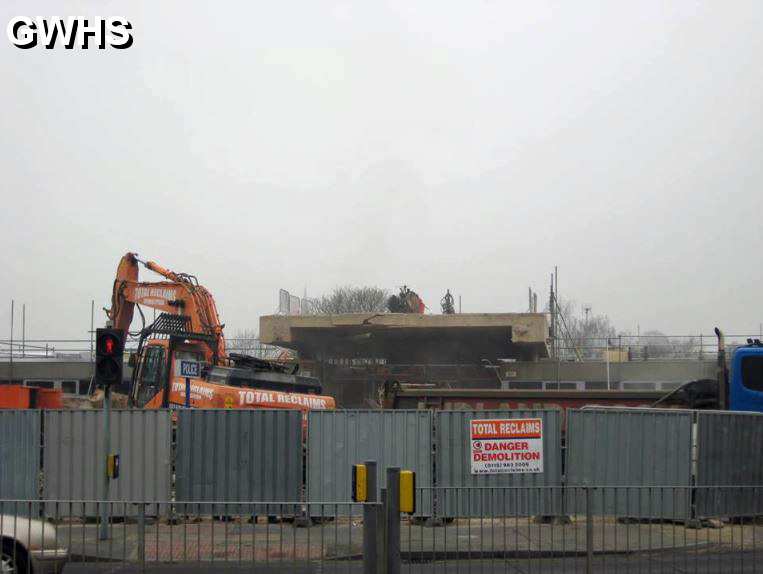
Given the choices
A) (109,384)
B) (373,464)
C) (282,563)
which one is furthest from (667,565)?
(109,384)

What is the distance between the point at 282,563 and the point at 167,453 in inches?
282

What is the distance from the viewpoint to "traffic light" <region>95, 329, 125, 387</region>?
45.5ft

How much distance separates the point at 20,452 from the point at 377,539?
9719 millimetres

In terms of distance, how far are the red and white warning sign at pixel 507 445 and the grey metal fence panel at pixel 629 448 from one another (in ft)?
1.87

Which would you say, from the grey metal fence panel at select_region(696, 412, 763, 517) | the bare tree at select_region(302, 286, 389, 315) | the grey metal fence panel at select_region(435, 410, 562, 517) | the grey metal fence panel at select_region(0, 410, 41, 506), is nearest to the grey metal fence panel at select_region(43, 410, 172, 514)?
the grey metal fence panel at select_region(0, 410, 41, 506)

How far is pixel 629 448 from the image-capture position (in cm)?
1559

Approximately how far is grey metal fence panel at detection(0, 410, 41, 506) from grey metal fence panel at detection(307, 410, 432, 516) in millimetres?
4720

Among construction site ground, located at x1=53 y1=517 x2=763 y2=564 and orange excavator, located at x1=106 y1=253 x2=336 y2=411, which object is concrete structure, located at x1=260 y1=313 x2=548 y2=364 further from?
construction site ground, located at x1=53 y1=517 x2=763 y2=564

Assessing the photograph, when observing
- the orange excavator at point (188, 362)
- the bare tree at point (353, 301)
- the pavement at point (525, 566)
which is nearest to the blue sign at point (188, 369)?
the orange excavator at point (188, 362)

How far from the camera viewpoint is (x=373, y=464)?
857 centimetres

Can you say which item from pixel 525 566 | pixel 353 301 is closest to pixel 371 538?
pixel 525 566

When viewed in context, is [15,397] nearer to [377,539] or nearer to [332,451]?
[332,451]

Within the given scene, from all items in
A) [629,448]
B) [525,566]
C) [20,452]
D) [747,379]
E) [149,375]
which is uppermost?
[747,379]

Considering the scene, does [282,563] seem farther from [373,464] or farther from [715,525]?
[715,525]
